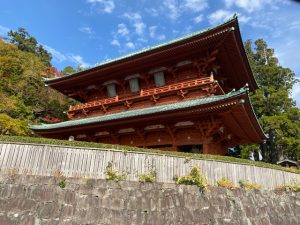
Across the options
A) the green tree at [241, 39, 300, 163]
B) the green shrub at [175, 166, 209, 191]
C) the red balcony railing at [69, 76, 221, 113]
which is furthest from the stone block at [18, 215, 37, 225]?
the green tree at [241, 39, 300, 163]

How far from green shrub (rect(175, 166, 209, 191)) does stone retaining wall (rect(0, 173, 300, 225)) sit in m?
0.27

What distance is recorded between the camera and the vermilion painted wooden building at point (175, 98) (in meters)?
17.2

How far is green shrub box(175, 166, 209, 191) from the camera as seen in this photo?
13.0m

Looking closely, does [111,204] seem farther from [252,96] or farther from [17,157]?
[252,96]

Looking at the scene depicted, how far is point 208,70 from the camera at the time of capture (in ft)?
67.4

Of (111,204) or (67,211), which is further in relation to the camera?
(111,204)

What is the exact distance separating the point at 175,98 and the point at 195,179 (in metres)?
8.50

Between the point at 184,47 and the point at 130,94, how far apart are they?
281 inches

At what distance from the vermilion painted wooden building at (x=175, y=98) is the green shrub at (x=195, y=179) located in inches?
166

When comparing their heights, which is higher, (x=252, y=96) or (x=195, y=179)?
(x=252, y=96)

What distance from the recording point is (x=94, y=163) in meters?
12.8

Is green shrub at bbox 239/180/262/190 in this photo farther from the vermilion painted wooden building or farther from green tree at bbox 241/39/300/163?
green tree at bbox 241/39/300/163

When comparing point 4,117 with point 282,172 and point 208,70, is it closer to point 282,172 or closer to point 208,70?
point 208,70

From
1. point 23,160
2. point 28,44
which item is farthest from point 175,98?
point 28,44
